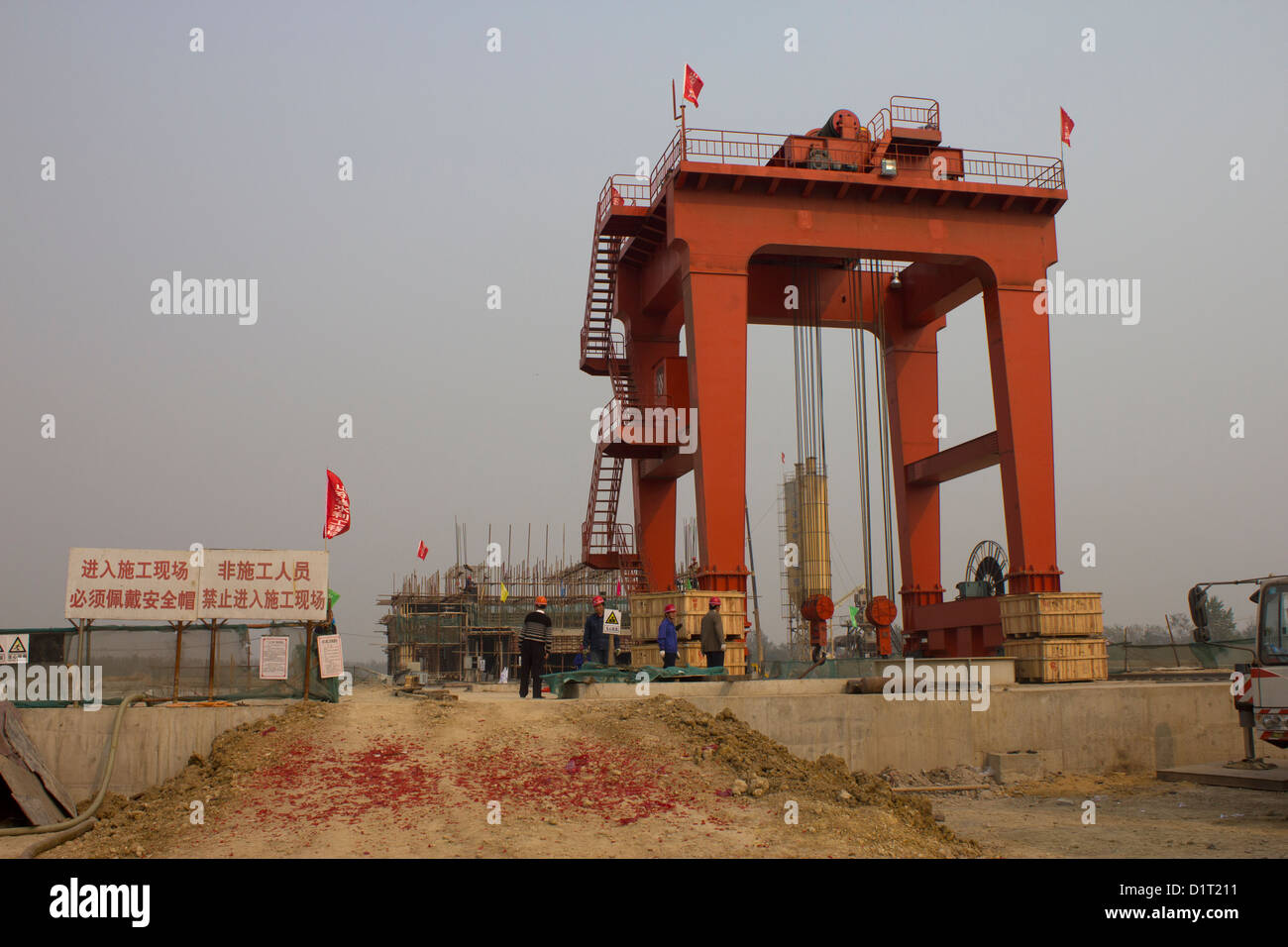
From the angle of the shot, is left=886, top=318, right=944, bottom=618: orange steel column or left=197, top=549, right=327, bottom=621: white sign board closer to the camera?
left=197, top=549, right=327, bottom=621: white sign board

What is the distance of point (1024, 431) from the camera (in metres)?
28.4

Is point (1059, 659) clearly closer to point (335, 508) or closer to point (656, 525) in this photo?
point (656, 525)

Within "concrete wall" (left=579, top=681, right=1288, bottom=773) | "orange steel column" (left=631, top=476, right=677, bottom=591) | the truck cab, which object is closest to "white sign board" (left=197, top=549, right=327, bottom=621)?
"concrete wall" (left=579, top=681, right=1288, bottom=773)

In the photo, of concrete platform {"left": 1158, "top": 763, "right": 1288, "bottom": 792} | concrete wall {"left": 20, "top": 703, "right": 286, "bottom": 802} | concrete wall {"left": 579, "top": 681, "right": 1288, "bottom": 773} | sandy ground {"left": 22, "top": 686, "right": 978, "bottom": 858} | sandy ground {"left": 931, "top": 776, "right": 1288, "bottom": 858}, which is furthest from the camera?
concrete wall {"left": 579, "top": 681, "right": 1288, "bottom": 773}

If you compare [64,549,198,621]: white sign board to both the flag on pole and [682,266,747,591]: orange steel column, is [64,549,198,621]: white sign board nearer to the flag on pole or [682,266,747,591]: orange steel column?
[682,266,747,591]: orange steel column

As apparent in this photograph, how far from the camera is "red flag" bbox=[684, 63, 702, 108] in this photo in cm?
2694

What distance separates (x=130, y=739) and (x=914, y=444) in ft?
80.5

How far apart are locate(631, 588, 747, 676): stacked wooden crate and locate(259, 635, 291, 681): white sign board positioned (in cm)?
899

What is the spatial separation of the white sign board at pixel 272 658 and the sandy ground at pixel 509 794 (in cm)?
119

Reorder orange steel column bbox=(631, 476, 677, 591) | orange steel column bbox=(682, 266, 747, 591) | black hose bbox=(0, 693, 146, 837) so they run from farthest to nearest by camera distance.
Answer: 1. orange steel column bbox=(631, 476, 677, 591)
2. orange steel column bbox=(682, 266, 747, 591)
3. black hose bbox=(0, 693, 146, 837)

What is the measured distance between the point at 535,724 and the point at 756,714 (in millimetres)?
4157

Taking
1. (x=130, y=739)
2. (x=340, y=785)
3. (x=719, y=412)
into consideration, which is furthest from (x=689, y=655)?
(x=130, y=739)
